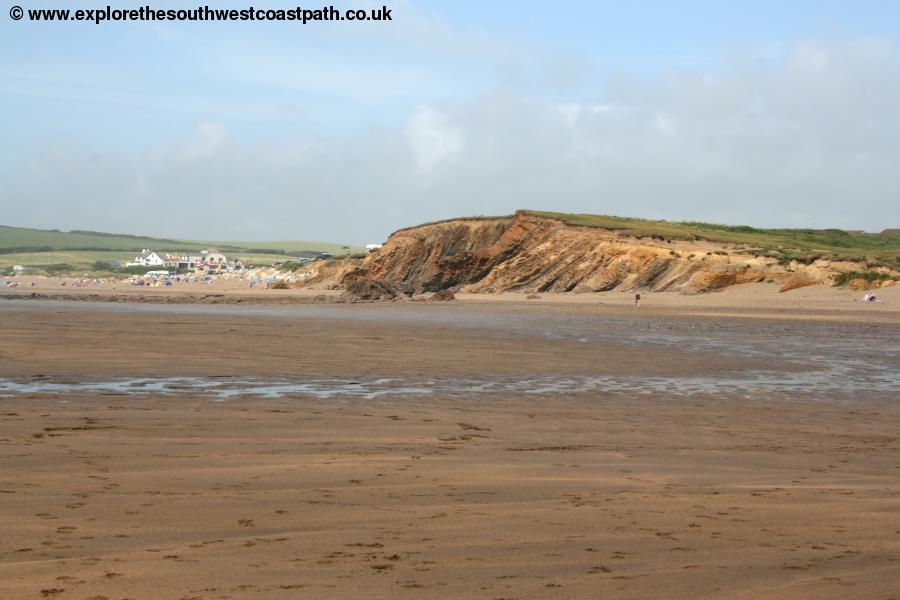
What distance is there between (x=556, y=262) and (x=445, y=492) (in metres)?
54.7

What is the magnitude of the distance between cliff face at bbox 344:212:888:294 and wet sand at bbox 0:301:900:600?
127ft

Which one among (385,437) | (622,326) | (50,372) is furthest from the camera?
(622,326)

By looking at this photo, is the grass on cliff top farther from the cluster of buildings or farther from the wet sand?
the cluster of buildings

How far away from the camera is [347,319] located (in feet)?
104

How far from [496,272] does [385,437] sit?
54.1m

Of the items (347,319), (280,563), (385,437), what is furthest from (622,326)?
(280,563)

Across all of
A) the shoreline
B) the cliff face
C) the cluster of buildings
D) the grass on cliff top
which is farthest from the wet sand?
the cluster of buildings

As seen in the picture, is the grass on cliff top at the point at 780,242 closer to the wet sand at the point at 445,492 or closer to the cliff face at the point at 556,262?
the cliff face at the point at 556,262

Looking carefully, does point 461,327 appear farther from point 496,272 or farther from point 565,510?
point 496,272

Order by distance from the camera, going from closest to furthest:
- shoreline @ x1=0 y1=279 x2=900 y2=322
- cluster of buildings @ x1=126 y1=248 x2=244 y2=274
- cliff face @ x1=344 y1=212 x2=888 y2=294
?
shoreline @ x1=0 y1=279 x2=900 y2=322 → cliff face @ x1=344 y1=212 x2=888 y2=294 → cluster of buildings @ x1=126 y1=248 x2=244 y2=274

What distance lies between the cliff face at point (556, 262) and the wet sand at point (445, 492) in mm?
38677

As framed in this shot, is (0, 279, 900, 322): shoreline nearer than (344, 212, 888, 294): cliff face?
Yes

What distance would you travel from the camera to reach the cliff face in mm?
51938

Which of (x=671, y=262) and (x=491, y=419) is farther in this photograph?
(x=671, y=262)
